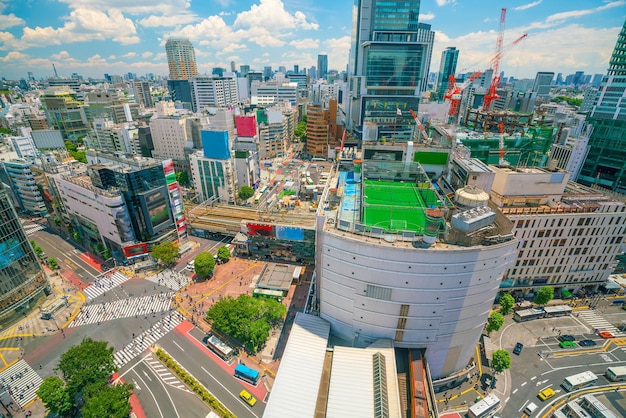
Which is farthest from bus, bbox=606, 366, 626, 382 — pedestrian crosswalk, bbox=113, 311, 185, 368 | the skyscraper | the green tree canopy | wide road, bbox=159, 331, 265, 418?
pedestrian crosswalk, bbox=113, 311, 185, 368

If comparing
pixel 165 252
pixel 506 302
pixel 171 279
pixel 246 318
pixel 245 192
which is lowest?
pixel 171 279

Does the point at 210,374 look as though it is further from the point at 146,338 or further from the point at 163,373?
the point at 146,338

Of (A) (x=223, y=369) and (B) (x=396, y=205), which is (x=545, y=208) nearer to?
(B) (x=396, y=205)

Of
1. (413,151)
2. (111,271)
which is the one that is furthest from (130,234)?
(413,151)

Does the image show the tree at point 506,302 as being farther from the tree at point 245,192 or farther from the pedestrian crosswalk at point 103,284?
the pedestrian crosswalk at point 103,284

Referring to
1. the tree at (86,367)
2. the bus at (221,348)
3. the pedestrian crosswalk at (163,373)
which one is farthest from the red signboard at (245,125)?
the tree at (86,367)

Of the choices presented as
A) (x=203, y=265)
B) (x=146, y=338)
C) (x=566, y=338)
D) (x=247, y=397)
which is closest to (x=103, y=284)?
(x=146, y=338)
